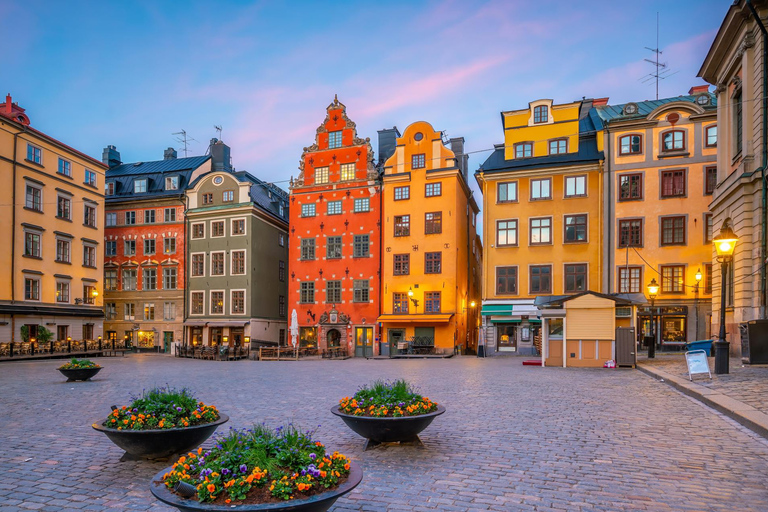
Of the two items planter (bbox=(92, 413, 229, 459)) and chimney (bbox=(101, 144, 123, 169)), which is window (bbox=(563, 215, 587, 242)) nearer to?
planter (bbox=(92, 413, 229, 459))

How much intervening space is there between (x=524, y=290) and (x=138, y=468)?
32.1 metres

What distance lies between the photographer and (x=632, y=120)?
1367 inches

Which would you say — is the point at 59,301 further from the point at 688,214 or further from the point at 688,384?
the point at 688,214

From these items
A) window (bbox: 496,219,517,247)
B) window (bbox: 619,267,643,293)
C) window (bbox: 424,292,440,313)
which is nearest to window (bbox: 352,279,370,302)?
window (bbox: 424,292,440,313)

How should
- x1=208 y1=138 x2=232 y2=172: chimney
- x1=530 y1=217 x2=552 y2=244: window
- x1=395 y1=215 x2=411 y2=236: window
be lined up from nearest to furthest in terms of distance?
1. x1=530 y1=217 x2=552 y2=244: window
2. x1=395 y1=215 x2=411 y2=236: window
3. x1=208 y1=138 x2=232 y2=172: chimney

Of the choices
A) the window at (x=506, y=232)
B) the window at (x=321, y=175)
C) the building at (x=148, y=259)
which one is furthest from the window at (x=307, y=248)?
the window at (x=506, y=232)

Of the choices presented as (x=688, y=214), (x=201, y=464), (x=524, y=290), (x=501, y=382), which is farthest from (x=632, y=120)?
(x=201, y=464)

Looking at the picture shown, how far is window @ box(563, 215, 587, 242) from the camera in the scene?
35906 millimetres

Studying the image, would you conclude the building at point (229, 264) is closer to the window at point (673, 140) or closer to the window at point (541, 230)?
the window at point (541, 230)

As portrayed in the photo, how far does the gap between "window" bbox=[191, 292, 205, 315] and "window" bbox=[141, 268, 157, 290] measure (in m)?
4.00

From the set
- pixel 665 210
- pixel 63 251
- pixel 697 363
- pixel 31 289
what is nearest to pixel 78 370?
pixel 697 363

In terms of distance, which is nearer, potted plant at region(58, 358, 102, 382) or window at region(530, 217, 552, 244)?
potted plant at region(58, 358, 102, 382)

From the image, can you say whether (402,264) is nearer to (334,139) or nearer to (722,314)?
(334,139)

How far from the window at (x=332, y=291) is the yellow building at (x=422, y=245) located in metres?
3.73
